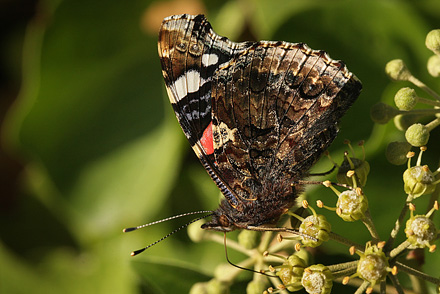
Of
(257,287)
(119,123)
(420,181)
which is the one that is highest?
(119,123)

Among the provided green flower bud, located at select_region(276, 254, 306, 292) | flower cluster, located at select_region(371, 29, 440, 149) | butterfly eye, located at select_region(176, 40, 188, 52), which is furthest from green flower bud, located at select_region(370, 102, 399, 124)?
butterfly eye, located at select_region(176, 40, 188, 52)

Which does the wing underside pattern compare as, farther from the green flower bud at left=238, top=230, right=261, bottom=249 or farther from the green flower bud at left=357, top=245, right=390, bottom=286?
the green flower bud at left=357, top=245, right=390, bottom=286

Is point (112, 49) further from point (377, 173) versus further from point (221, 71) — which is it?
point (377, 173)

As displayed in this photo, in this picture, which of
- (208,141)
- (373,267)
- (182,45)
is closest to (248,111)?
(208,141)

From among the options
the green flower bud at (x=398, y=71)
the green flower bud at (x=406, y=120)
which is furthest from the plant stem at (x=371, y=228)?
the green flower bud at (x=398, y=71)

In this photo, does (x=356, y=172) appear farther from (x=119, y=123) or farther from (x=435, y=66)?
(x=119, y=123)

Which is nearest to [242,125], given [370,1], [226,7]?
[370,1]
